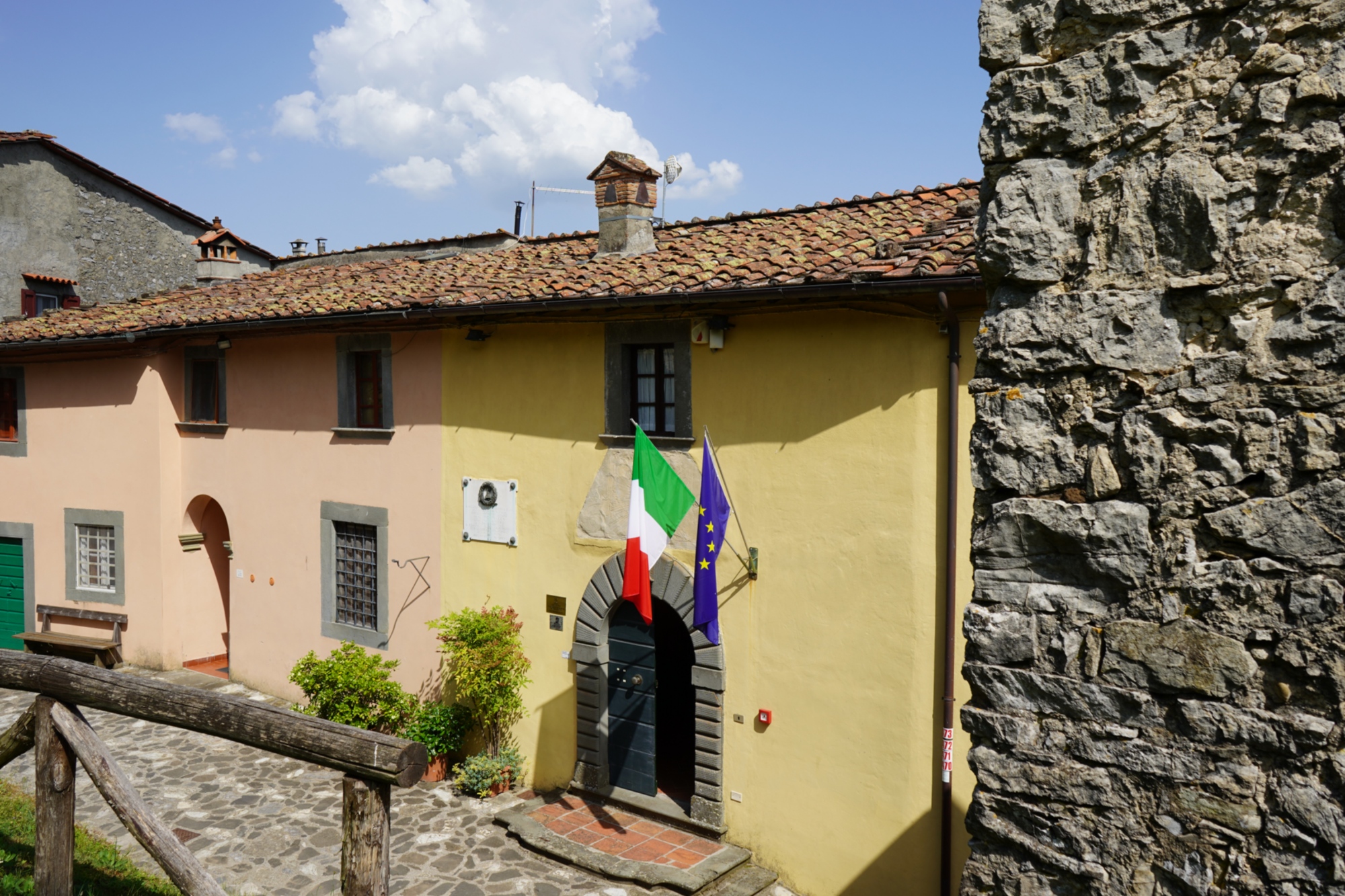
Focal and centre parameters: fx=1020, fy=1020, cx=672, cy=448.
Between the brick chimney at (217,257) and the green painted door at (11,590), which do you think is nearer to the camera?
the green painted door at (11,590)

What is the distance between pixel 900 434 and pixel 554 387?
3815 millimetres

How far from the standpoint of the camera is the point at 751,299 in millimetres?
8656

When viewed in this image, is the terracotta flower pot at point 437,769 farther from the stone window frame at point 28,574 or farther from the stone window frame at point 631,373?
the stone window frame at point 28,574

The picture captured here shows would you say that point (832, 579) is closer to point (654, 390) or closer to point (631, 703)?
point (654, 390)

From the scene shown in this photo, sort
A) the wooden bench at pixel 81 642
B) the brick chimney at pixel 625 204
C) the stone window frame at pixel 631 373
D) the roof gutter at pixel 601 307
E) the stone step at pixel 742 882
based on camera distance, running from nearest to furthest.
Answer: the roof gutter at pixel 601 307, the stone step at pixel 742 882, the stone window frame at pixel 631 373, the brick chimney at pixel 625 204, the wooden bench at pixel 81 642

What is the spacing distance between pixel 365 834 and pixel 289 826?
6236mm

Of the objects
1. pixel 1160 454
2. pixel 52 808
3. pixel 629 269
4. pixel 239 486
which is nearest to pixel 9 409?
pixel 239 486

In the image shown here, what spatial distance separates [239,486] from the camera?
13727 mm

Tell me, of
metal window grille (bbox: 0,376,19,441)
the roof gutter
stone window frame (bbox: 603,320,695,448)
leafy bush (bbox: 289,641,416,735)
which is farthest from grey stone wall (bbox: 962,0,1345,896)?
metal window grille (bbox: 0,376,19,441)

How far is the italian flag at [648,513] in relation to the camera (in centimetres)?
882

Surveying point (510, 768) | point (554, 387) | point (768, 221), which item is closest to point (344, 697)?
point (510, 768)

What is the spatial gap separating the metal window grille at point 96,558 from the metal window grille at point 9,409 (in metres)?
2.19

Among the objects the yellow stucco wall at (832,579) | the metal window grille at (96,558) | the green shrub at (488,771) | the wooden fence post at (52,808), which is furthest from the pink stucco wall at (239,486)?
the wooden fence post at (52,808)

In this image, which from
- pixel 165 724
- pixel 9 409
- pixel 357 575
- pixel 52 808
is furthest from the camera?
pixel 9 409
